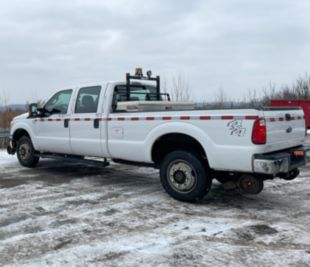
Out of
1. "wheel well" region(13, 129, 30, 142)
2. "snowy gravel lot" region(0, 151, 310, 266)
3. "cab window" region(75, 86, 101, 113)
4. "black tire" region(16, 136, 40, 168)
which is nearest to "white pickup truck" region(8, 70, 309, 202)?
"cab window" region(75, 86, 101, 113)

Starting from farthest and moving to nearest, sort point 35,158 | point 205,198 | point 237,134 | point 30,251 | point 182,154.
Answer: point 35,158 → point 205,198 → point 182,154 → point 237,134 → point 30,251

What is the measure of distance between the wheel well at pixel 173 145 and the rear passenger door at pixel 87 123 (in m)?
1.21

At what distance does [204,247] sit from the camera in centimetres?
388

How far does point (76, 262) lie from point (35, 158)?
222 inches

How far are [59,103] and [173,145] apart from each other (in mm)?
3096

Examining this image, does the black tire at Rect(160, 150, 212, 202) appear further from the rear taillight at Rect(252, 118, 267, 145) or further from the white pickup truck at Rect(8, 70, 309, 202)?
the rear taillight at Rect(252, 118, 267, 145)

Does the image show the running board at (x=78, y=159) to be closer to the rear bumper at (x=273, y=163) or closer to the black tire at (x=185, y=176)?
the black tire at (x=185, y=176)

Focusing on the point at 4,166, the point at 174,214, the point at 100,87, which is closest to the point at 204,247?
the point at 174,214

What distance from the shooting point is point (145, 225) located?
181 inches

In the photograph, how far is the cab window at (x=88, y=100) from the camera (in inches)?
273

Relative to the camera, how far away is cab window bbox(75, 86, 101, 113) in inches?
273

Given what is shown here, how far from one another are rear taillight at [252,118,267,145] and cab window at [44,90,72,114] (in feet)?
13.8

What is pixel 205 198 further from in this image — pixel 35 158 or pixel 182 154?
pixel 35 158

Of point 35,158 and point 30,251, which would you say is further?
point 35,158
